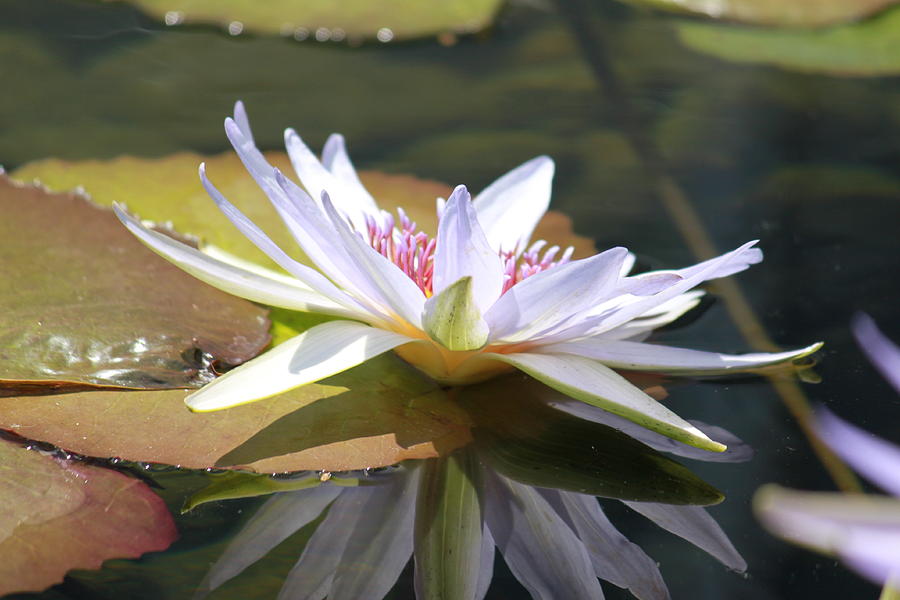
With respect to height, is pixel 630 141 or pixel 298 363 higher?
pixel 298 363

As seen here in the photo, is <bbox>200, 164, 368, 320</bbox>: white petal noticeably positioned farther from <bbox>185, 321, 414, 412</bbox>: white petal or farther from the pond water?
the pond water

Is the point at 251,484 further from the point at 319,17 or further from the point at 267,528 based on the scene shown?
the point at 319,17

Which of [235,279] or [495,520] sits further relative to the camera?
[235,279]

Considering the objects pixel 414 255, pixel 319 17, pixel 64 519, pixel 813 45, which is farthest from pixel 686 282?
Result: pixel 813 45

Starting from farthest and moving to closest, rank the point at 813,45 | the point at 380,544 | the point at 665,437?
the point at 813,45 < the point at 665,437 < the point at 380,544

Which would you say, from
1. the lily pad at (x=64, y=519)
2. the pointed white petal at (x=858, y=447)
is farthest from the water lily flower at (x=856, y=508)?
the lily pad at (x=64, y=519)

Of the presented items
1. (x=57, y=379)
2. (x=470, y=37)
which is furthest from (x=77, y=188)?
(x=470, y=37)

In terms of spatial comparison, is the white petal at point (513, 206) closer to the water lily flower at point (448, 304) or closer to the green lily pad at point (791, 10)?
the water lily flower at point (448, 304)
